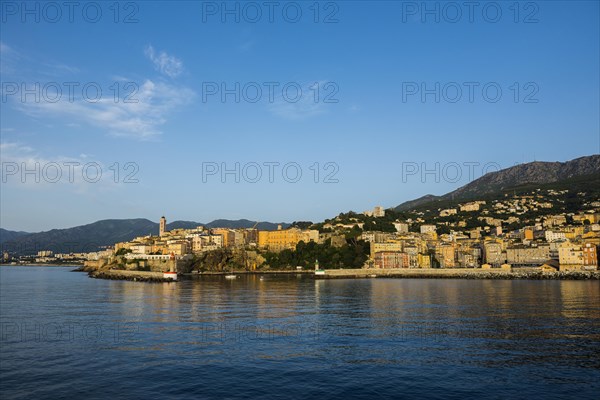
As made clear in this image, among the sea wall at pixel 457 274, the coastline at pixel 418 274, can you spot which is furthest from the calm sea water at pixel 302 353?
the sea wall at pixel 457 274

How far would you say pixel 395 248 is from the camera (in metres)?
125

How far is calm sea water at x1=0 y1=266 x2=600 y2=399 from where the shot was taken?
652 inches

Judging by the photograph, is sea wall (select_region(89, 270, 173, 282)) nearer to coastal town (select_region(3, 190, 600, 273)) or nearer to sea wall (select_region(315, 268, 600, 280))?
coastal town (select_region(3, 190, 600, 273))

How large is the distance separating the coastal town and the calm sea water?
68210 mm

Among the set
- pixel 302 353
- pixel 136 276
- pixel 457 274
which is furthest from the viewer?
pixel 136 276

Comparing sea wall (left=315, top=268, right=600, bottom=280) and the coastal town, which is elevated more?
the coastal town

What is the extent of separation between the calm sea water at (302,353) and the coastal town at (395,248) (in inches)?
2685

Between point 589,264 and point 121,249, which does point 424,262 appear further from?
point 121,249

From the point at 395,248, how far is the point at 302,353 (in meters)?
106

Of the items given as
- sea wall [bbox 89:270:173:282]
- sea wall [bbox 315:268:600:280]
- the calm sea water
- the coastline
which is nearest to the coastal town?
sea wall [bbox 315:268:600:280]

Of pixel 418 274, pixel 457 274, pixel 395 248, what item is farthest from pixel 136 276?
pixel 457 274

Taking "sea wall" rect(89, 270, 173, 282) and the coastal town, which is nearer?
"sea wall" rect(89, 270, 173, 282)

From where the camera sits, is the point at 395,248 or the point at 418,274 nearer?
the point at 418,274

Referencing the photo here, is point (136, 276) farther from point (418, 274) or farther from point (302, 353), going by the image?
point (302, 353)
